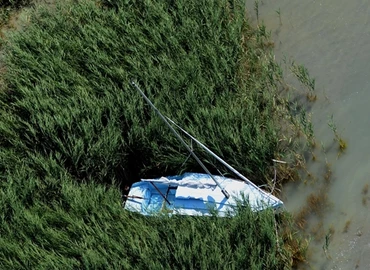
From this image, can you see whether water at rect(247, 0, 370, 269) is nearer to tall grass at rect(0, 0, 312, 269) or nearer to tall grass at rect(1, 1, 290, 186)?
tall grass at rect(0, 0, 312, 269)

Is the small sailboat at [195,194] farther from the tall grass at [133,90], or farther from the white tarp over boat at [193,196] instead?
the tall grass at [133,90]

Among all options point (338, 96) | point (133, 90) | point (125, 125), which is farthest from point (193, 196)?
point (338, 96)

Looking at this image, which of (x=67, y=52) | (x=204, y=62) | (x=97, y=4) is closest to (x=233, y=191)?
(x=204, y=62)

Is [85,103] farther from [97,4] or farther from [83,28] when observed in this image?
[97,4]

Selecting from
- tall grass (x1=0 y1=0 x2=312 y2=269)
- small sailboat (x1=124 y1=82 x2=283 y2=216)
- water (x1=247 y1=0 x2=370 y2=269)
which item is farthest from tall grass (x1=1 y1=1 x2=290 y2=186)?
water (x1=247 y1=0 x2=370 y2=269)

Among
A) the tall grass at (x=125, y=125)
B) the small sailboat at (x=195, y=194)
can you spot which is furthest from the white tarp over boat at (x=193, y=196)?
the tall grass at (x=125, y=125)
